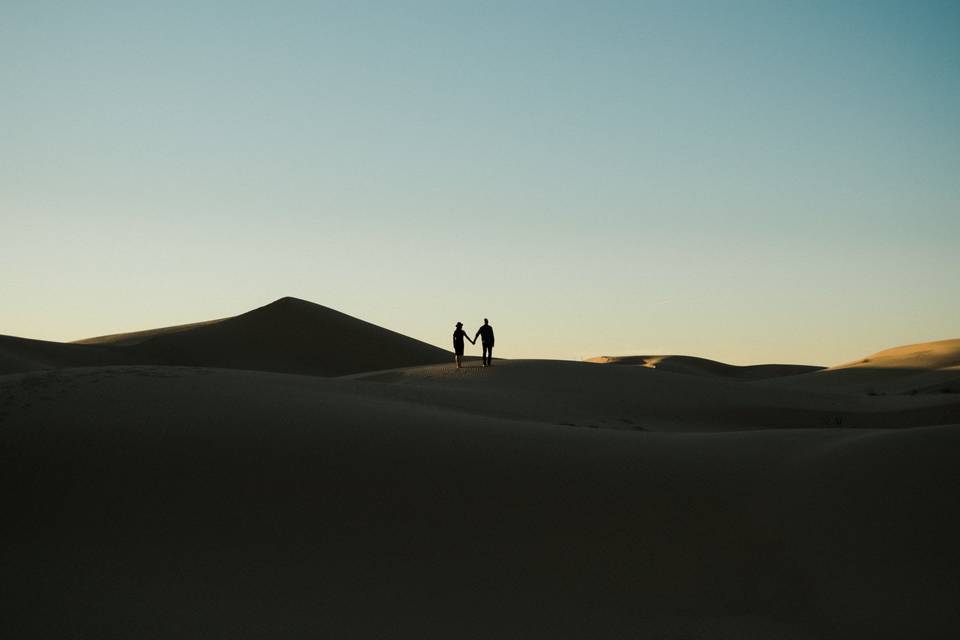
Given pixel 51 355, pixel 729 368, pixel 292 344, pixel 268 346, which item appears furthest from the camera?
pixel 729 368

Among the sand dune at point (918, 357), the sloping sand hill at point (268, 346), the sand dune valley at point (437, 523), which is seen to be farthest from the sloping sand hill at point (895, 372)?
the sand dune valley at point (437, 523)

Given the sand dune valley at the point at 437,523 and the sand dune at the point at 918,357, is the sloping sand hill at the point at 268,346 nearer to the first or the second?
the sand dune at the point at 918,357

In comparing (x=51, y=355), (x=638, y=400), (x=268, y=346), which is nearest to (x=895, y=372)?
(x=638, y=400)

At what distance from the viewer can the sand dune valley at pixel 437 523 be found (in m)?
6.92

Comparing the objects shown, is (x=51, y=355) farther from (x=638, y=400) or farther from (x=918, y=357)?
(x=918, y=357)

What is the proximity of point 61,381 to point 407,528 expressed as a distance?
5804 millimetres

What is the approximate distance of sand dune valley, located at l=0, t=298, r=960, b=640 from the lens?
22.7 ft

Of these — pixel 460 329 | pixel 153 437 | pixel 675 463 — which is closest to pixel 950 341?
pixel 460 329

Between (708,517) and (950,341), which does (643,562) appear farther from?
(950,341)

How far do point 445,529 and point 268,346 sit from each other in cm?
3671

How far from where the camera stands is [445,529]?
812 cm

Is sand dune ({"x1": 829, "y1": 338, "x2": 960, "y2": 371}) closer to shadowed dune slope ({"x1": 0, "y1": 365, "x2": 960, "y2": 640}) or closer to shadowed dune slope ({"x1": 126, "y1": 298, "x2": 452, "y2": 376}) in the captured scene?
Answer: shadowed dune slope ({"x1": 126, "y1": 298, "x2": 452, "y2": 376})

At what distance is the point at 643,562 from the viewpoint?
7801mm

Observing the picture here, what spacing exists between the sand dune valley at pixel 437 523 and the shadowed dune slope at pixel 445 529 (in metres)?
0.02
